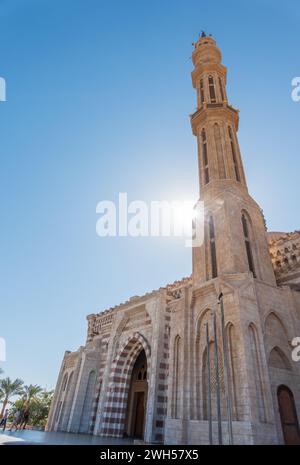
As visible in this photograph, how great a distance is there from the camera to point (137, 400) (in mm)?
21938

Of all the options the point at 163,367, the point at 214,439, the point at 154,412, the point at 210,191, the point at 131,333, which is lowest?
the point at 214,439

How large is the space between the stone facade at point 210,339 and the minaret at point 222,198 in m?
0.08

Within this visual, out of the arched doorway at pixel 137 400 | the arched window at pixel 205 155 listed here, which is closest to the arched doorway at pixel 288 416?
the arched doorway at pixel 137 400

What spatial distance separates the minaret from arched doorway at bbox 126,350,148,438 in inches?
378

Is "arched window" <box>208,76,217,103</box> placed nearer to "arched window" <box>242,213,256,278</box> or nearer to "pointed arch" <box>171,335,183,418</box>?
"arched window" <box>242,213,256,278</box>

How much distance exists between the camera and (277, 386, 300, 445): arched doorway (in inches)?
462

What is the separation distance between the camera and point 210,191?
20.0 metres

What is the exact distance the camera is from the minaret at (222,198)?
55.9 feet

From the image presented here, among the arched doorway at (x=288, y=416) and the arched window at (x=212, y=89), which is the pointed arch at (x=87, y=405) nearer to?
the arched doorway at (x=288, y=416)

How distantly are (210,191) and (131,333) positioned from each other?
36.5 ft

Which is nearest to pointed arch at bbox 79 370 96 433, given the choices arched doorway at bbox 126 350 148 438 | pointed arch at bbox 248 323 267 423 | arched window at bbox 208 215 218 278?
arched doorway at bbox 126 350 148 438

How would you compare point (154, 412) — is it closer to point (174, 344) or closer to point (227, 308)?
point (174, 344)
